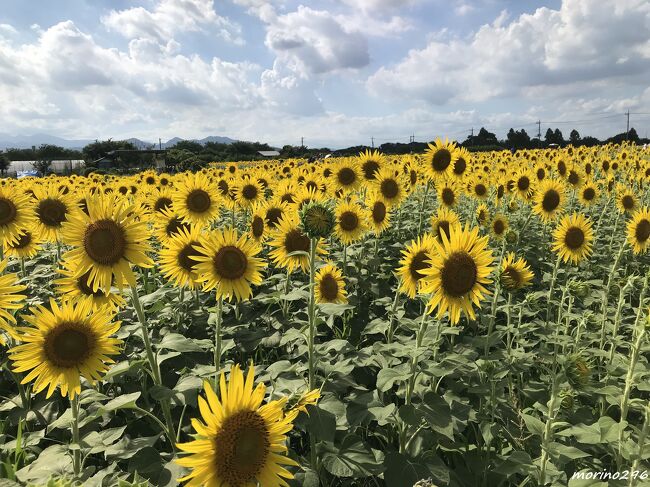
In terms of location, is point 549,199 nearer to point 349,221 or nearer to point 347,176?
point 347,176

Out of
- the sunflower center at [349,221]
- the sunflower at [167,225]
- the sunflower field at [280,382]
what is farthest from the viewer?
the sunflower center at [349,221]

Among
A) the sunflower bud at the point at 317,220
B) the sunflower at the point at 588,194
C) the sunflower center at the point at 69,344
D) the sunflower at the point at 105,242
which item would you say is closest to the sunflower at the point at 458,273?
the sunflower bud at the point at 317,220

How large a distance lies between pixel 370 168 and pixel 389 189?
27.4 inches

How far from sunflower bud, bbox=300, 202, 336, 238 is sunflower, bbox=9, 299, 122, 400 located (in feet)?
5.17

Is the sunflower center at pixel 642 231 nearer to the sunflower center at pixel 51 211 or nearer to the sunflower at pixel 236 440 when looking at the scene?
the sunflower at pixel 236 440

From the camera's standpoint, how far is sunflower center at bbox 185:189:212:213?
6.05 m

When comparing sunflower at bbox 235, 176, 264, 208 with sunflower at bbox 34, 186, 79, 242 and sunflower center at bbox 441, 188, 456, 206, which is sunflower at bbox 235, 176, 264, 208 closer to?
sunflower at bbox 34, 186, 79, 242

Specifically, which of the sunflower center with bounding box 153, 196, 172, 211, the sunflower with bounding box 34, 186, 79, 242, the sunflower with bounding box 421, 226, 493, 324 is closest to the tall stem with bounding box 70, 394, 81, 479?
the sunflower with bounding box 421, 226, 493, 324

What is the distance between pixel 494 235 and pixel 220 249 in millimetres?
5508

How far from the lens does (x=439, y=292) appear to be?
3.34m

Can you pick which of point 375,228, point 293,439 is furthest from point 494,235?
point 293,439

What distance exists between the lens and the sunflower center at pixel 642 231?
633cm

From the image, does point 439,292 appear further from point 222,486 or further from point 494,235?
point 494,235

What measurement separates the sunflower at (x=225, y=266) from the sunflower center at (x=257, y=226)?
8.31ft
